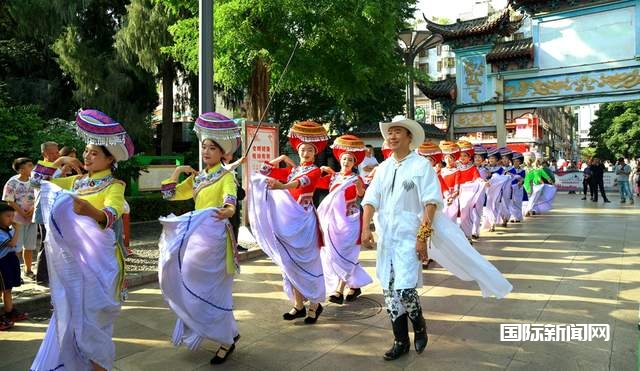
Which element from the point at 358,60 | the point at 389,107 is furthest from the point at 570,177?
the point at 358,60

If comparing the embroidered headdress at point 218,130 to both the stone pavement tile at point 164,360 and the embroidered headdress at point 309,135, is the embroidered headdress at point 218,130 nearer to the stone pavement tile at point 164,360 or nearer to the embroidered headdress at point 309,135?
the embroidered headdress at point 309,135

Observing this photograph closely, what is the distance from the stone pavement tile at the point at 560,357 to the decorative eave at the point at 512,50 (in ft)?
57.4

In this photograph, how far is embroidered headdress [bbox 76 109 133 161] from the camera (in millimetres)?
3166

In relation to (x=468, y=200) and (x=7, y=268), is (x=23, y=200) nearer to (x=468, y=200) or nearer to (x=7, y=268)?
(x=7, y=268)

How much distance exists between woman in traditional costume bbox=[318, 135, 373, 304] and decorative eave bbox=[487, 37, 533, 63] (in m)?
16.3

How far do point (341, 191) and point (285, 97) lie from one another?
1525cm

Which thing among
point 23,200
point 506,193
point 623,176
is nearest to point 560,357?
point 23,200

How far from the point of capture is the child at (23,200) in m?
5.66

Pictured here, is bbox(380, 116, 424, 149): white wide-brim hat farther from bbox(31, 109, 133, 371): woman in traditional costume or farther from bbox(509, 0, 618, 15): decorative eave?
bbox(509, 0, 618, 15): decorative eave

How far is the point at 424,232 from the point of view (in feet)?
11.5

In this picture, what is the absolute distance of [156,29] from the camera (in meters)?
14.0

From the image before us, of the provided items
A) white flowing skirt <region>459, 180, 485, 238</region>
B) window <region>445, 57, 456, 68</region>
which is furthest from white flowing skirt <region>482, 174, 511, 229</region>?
window <region>445, 57, 456, 68</region>

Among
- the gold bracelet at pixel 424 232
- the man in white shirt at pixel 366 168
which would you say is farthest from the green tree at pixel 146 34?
the gold bracelet at pixel 424 232

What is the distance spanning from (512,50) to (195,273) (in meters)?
19.0
